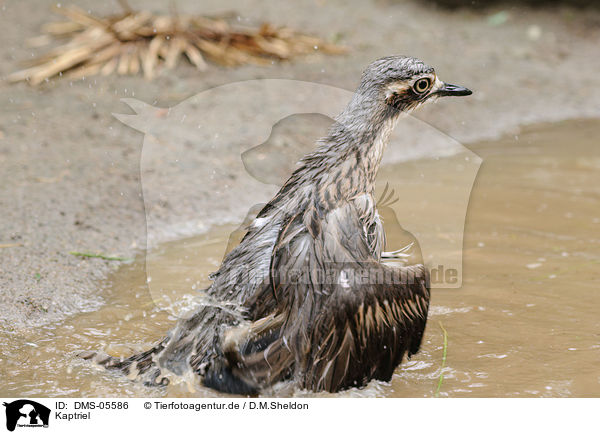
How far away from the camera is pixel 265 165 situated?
247 inches

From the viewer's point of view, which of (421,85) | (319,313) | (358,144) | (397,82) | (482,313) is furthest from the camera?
(482,313)

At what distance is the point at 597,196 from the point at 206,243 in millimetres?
3191

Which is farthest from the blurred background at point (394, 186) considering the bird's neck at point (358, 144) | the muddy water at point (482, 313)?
the bird's neck at point (358, 144)

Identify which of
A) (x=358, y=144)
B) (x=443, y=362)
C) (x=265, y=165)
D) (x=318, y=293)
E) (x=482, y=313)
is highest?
(x=265, y=165)

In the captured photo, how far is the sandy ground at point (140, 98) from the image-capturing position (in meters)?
4.70

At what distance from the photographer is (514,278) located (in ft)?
14.8

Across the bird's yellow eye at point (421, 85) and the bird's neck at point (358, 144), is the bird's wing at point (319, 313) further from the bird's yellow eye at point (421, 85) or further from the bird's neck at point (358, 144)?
the bird's yellow eye at point (421, 85)

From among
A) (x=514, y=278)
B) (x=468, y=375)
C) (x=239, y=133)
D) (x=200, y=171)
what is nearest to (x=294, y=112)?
(x=239, y=133)

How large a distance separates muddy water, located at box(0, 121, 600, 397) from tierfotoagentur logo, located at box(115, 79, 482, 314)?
117mm

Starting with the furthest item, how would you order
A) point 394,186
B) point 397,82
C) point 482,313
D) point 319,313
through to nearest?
point 394,186, point 482,313, point 397,82, point 319,313

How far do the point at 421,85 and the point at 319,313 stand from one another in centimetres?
131

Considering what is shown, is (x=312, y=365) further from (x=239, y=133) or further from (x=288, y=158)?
(x=239, y=133)
